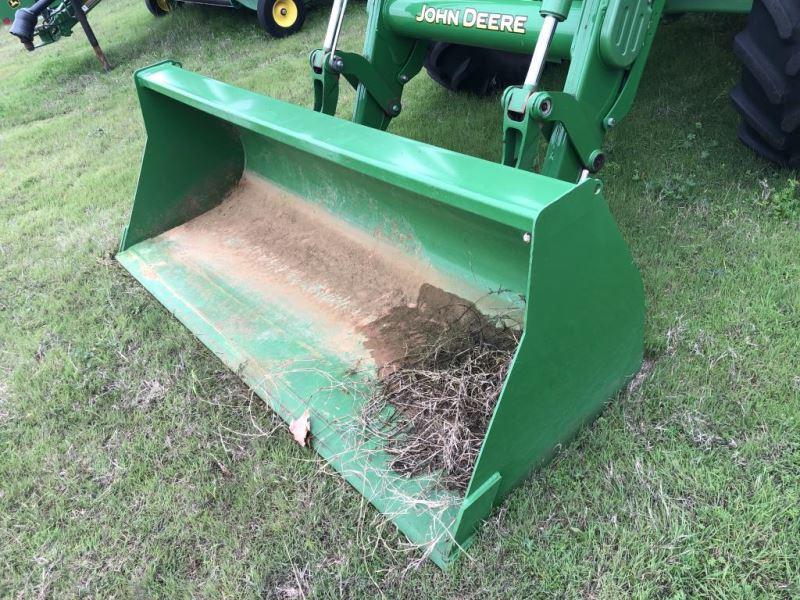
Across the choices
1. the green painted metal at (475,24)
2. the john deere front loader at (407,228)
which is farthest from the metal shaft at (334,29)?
the green painted metal at (475,24)

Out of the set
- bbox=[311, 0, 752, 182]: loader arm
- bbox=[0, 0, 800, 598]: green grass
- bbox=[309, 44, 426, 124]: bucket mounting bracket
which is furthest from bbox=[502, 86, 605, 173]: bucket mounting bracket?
bbox=[309, 44, 426, 124]: bucket mounting bracket

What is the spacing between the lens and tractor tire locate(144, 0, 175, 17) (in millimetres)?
9211

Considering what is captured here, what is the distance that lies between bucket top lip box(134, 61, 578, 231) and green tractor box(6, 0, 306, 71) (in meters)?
4.81

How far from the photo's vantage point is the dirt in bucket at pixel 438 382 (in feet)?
6.06

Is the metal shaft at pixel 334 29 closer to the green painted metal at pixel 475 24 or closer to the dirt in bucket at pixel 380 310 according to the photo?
the green painted metal at pixel 475 24

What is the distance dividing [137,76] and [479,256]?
77.0 inches

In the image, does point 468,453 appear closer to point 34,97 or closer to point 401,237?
point 401,237

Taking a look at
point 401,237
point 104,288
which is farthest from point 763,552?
point 104,288

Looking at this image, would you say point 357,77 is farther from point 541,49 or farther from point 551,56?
point 541,49

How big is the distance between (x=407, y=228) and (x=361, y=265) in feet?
0.94

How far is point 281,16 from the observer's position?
23.2 ft

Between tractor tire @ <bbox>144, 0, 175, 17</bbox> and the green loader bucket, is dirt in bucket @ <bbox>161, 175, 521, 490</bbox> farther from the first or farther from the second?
tractor tire @ <bbox>144, 0, 175, 17</bbox>

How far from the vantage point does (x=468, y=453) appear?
1.81 m

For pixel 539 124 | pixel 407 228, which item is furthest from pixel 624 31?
pixel 407 228
